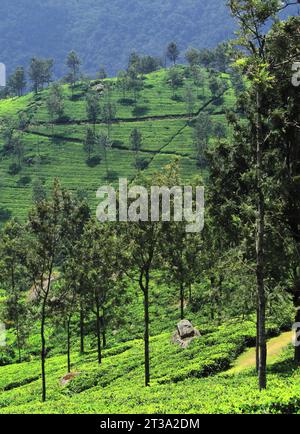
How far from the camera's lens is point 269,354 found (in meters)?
43.4

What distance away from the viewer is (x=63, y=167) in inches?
7790

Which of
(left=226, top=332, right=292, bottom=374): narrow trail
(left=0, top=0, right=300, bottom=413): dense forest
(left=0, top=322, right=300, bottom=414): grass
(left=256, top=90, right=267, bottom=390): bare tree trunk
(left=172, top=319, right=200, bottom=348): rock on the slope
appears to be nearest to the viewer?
(left=256, top=90, right=267, bottom=390): bare tree trunk

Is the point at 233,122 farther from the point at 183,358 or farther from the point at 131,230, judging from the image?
the point at 183,358

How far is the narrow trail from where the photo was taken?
4169cm

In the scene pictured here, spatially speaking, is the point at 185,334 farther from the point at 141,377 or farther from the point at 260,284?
the point at 260,284

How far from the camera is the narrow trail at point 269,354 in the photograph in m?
41.7

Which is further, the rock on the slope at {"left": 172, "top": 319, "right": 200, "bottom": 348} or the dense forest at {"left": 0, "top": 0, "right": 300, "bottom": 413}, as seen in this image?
the rock on the slope at {"left": 172, "top": 319, "right": 200, "bottom": 348}

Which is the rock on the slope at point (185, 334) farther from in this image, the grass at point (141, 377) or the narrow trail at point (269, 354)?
the narrow trail at point (269, 354)

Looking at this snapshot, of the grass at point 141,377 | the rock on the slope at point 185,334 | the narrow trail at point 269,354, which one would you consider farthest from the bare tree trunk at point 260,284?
the rock on the slope at point 185,334

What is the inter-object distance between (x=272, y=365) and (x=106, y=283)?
2785cm

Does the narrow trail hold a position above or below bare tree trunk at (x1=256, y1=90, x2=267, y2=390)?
below

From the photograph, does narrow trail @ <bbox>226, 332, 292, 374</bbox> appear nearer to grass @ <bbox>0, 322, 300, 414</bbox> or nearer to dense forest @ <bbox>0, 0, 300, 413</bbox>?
dense forest @ <bbox>0, 0, 300, 413</bbox>

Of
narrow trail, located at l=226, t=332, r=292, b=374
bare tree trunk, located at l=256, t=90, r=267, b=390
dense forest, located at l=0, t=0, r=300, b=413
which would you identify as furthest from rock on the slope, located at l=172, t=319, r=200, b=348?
bare tree trunk, located at l=256, t=90, r=267, b=390

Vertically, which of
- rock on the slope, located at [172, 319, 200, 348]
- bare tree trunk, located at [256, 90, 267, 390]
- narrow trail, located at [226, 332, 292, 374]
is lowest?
rock on the slope, located at [172, 319, 200, 348]
